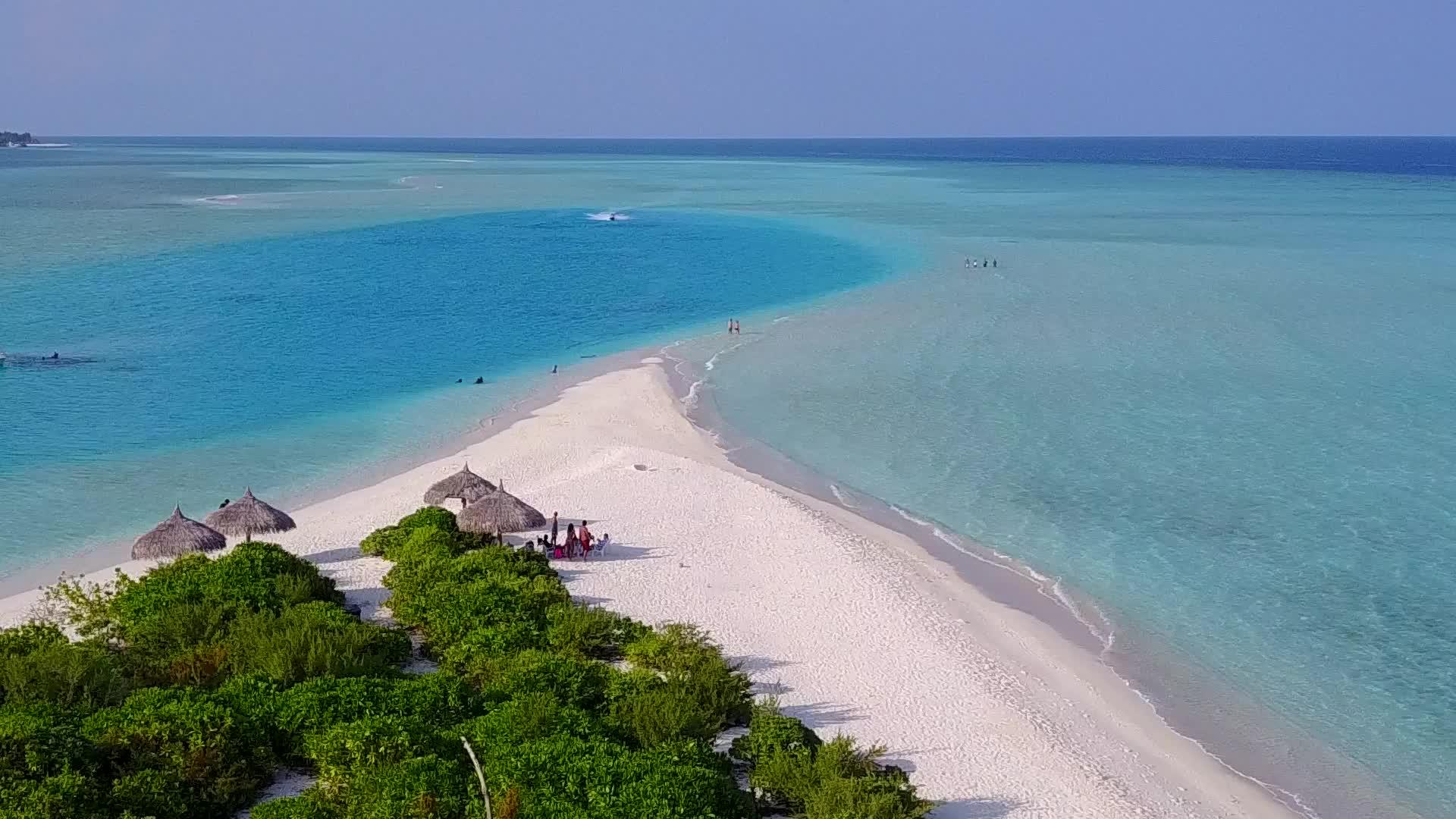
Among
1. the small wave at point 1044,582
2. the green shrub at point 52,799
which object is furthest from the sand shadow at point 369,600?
the small wave at point 1044,582

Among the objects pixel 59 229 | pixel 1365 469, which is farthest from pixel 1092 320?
pixel 59 229

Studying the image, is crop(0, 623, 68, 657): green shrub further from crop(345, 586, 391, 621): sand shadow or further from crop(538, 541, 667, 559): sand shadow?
crop(538, 541, 667, 559): sand shadow

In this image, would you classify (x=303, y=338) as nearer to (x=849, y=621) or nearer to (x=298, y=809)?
(x=849, y=621)

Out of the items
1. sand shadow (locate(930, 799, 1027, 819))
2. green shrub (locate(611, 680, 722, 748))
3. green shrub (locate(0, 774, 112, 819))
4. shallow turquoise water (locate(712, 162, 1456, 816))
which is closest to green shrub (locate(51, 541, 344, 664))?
green shrub (locate(0, 774, 112, 819))

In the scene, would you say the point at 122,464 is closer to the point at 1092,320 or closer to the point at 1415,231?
the point at 1092,320

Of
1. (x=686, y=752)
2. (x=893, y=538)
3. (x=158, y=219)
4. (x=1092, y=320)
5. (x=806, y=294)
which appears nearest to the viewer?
(x=686, y=752)

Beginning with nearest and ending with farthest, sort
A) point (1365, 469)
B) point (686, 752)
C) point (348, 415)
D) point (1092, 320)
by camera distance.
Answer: point (686, 752), point (1365, 469), point (348, 415), point (1092, 320)
